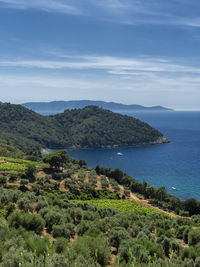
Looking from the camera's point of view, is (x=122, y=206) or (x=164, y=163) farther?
(x=164, y=163)

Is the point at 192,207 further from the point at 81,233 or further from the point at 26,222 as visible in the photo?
the point at 26,222

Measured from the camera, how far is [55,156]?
7056 cm

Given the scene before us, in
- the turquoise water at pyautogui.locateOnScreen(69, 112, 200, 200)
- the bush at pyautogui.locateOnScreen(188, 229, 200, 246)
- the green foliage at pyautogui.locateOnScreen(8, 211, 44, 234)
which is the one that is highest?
the green foliage at pyautogui.locateOnScreen(8, 211, 44, 234)

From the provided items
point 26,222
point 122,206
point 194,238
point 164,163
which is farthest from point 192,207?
point 164,163

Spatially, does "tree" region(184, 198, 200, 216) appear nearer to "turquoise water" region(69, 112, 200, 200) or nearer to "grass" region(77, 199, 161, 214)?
"grass" region(77, 199, 161, 214)

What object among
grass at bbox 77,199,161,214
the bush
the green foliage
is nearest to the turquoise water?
grass at bbox 77,199,161,214

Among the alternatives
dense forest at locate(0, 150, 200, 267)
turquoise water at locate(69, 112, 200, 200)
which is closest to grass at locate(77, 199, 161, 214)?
dense forest at locate(0, 150, 200, 267)

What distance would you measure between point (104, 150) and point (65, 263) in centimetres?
16930

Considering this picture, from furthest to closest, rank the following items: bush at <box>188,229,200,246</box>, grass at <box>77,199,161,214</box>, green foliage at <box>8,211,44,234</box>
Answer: grass at <box>77,199,161,214</box>, bush at <box>188,229,200,246</box>, green foliage at <box>8,211,44,234</box>

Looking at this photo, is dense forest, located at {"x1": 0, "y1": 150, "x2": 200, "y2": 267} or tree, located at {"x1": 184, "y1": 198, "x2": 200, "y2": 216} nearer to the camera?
dense forest, located at {"x1": 0, "y1": 150, "x2": 200, "y2": 267}

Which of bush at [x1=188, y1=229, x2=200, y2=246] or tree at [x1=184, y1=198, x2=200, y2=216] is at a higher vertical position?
bush at [x1=188, y1=229, x2=200, y2=246]

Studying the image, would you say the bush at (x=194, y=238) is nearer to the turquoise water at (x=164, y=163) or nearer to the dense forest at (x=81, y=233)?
the dense forest at (x=81, y=233)

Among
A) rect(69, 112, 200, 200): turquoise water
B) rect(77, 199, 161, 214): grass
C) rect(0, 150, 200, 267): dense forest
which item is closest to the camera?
rect(0, 150, 200, 267): dense forest

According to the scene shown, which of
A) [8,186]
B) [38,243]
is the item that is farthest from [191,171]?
[38,243]
